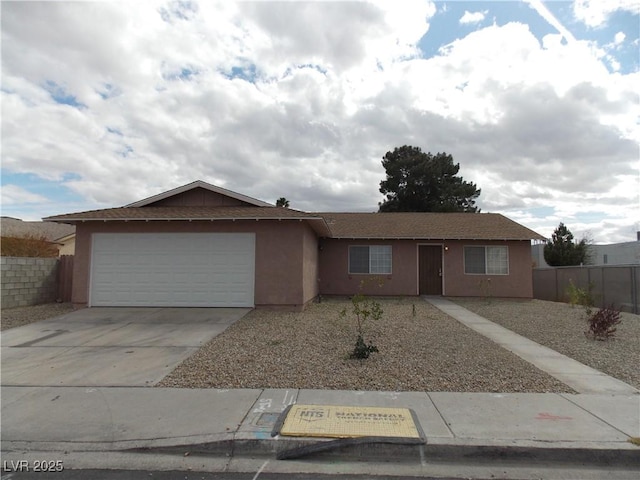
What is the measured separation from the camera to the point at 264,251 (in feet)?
40.2

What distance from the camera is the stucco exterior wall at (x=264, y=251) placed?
39.9 ft

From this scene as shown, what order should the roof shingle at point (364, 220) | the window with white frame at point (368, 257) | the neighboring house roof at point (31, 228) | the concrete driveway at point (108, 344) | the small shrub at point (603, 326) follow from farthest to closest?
the neighboring house roof at point (31, 228) < the window with white frame at point (368, 257) < the roof shingle at point (364, 220) < the small shrub at point (603, 326) < the concrete driveway at point (108, 344)

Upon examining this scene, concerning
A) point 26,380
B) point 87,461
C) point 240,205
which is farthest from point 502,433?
point 240,205

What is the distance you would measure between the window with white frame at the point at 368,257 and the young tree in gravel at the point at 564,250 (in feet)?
43.0

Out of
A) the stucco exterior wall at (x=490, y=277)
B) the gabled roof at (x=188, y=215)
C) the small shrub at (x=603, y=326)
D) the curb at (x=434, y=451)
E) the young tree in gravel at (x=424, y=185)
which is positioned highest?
the young tree in gravel at (x=424, y=185)

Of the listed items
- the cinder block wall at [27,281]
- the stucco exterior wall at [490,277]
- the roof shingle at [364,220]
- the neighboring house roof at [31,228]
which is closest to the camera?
the roof shingle at [364,220]

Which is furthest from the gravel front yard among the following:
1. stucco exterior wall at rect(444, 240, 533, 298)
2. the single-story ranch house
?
stucco exterior wall at rect(444, 240, 533, 298)

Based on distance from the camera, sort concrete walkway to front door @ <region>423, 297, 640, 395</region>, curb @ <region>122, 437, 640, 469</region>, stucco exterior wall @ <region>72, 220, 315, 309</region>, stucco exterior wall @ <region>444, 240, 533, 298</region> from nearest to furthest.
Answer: curb @ <region>122, 437, 640, 469</region>, concrete walkway to front door @ <region>423, 297, 640, 395</region>, stucco exterior wall @ <region>72, 220, 315, 309</region>, stucco exterior wall @ <region>444, 240, 533, 298</region>

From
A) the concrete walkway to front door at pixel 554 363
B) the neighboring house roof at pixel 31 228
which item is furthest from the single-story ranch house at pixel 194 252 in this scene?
the neighboring house roof at pixel 31 228

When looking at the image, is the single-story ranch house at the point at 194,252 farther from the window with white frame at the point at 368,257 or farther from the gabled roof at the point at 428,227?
the gabled roof at the point at 428,227

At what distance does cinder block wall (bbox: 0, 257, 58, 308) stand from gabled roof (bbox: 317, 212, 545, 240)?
10360 millimetres

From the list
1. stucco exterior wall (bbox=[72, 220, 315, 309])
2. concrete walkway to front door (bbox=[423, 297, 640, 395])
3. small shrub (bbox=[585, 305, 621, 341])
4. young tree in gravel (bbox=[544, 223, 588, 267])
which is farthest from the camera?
young tree in gravel (bbox=[544, 223, 588, 267])

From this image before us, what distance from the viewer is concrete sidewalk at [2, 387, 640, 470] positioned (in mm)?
3857

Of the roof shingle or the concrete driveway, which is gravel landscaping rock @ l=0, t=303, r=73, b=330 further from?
the roof shingle
